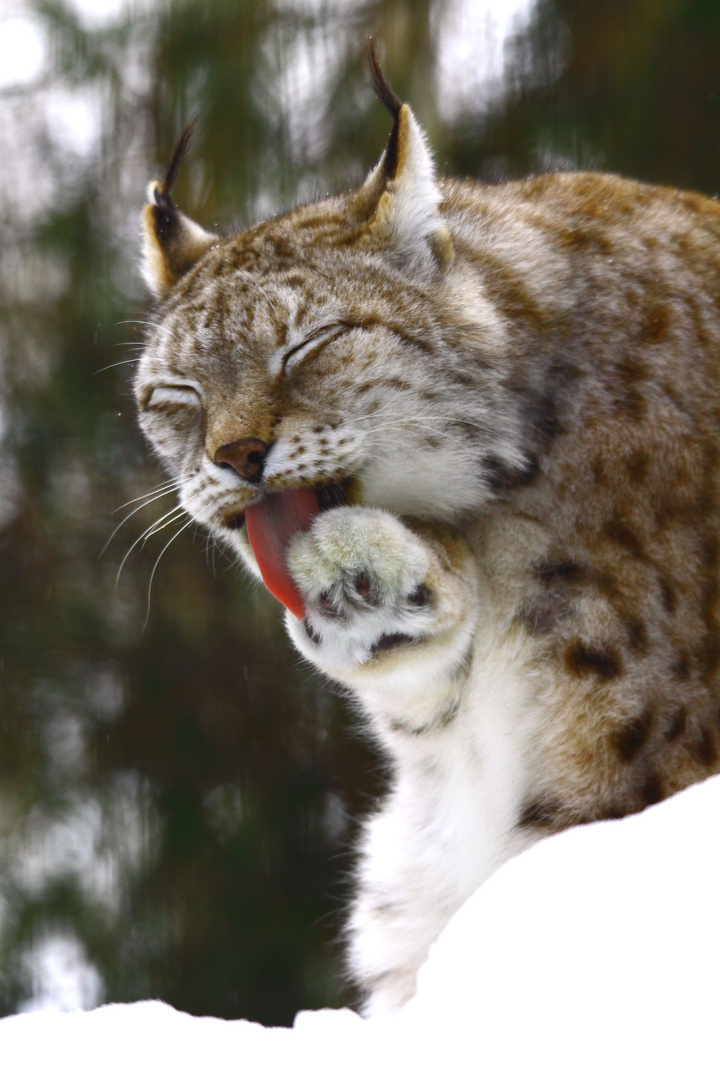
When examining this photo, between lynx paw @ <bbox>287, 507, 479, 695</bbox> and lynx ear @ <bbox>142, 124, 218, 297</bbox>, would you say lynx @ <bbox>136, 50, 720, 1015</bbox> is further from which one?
lynx ear @ <bbox>142, 124, 218, 297</bbox>

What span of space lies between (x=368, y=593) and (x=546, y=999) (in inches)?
23.9

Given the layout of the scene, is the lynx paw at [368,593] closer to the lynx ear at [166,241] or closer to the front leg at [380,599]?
the front leg at [380,599]

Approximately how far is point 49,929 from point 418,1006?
2.94m

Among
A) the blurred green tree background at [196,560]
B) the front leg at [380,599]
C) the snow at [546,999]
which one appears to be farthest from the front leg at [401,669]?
the blurred green tree background at [196,560]

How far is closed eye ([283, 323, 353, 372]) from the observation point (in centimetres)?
162

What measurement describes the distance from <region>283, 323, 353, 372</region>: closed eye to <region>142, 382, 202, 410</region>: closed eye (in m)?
0.14

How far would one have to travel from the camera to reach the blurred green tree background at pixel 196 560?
12.7 ft

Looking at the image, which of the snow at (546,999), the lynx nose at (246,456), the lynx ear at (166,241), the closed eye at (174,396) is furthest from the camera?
the lynx ear at (166,241)

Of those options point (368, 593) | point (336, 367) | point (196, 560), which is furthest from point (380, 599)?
point (196, 560)

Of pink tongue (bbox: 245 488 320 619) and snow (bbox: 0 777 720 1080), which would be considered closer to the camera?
snow (bbox: 0 777 720 1080)

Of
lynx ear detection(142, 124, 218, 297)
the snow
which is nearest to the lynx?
lynx ear detection(142, 124, 218, 297)

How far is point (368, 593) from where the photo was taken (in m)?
1.58

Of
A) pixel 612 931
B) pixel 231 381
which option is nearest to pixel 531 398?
pixel 231 381

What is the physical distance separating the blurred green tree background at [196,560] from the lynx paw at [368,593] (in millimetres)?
2213
